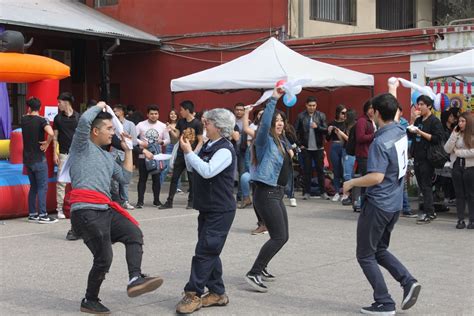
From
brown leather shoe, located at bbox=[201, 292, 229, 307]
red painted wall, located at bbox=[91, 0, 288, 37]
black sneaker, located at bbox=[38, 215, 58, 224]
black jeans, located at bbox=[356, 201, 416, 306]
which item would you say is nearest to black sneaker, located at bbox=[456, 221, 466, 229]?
black jeans, located at bbox=[356, 201, 416, 306]

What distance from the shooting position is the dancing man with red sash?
5.82 m

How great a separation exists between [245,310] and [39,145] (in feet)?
18.6

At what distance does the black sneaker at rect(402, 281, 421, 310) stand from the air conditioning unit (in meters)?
17.1

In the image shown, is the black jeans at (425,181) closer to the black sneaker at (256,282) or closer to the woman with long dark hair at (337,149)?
the woman with long dark hair at (337,149)

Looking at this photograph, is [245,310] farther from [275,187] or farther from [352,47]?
[352,47]

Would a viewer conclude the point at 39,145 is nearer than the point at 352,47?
Yes

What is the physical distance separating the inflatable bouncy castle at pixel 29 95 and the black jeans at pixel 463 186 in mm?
6176

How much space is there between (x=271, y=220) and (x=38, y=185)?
16.9 feet

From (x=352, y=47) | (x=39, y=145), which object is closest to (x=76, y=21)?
(x=352, y=47)

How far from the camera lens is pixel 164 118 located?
19.6 metres

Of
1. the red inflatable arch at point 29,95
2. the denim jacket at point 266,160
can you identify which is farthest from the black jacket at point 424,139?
the red inflatable arch at point 29,95

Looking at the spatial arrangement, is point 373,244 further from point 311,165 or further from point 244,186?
point 311,165

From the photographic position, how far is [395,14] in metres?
21.3

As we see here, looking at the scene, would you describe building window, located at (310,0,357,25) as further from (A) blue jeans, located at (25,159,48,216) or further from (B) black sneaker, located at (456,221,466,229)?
(A) blue jeans, located at (25,159,48,216)
